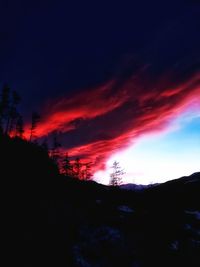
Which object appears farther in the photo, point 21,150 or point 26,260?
point 21,150

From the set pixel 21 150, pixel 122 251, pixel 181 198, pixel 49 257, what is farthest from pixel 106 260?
pixel 181 198

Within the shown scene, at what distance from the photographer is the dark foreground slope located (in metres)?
22.4

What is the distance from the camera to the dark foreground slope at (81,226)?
2239 cm

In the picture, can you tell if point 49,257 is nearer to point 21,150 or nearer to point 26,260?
point 26,260

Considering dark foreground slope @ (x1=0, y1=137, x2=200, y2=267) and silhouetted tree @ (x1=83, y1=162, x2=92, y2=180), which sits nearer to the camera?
dark foreground slope @ (x1=0, y1=137, x2=200, y2=267)

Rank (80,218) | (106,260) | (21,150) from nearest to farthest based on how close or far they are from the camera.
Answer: (106,260) < (80,218) < (21,150)

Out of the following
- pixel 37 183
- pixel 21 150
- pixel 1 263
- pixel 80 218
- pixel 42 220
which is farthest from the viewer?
pixel 21 150

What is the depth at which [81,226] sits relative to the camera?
90.1ft

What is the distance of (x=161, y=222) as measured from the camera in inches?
1221

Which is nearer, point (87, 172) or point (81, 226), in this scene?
point (81, 226)

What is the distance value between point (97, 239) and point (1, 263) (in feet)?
31.5

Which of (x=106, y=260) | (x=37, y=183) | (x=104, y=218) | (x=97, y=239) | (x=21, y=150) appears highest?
(x=21, y=150)

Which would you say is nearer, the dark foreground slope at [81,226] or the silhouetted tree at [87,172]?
the dark foreground slope at [81,226]

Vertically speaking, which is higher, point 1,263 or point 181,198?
point 181,198
